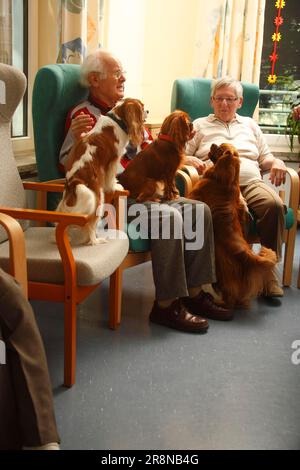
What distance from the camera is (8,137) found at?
2254 mm

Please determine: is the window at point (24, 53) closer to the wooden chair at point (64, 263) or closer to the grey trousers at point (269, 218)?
the wooden chair at point (64, 263)

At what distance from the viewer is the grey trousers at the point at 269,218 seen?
272 cm

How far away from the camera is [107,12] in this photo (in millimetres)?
3127

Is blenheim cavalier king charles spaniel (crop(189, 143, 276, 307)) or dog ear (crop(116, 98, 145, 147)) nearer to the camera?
dog ear (crop(116, 98, 145, 147))

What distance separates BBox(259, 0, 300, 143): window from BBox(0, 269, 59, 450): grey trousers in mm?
3629

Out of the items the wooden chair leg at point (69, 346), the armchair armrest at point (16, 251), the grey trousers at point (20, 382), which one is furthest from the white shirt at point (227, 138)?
the grey trousers at point (20, 382)

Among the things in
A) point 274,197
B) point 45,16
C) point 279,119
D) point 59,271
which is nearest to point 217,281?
point 274,197

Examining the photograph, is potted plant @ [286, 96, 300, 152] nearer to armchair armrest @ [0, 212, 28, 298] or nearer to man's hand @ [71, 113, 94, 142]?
→ man's hand @ [71, 113, 94, 142]

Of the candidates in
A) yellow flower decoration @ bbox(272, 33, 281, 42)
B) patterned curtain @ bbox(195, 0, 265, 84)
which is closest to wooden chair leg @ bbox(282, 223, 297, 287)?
patterned curtain @ bbox(195, 0, 265, 84)

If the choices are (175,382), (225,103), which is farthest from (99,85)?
(175,382)

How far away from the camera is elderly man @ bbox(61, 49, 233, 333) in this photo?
7.71 feet

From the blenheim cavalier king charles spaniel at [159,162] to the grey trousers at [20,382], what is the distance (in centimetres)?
122

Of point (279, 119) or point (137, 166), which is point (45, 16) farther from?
point (279, 119)

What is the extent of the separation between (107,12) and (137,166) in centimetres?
122
